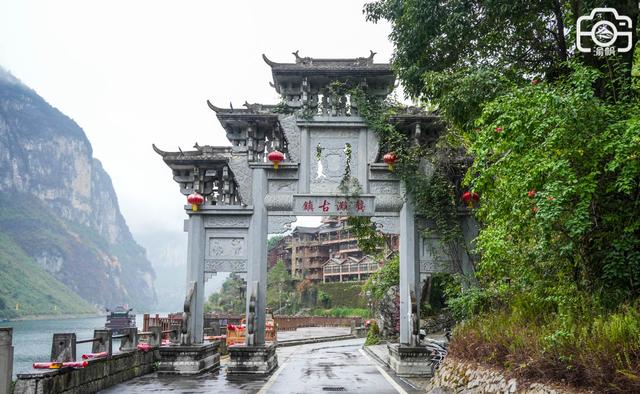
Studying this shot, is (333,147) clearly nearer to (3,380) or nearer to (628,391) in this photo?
(3,380)

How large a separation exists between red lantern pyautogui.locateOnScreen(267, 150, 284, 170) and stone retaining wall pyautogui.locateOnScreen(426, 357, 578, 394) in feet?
19.1

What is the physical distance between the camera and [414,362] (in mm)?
11422

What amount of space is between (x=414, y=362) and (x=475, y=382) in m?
4.59

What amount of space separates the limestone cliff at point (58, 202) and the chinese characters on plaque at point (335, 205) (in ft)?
411

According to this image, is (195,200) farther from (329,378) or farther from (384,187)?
(329,378)

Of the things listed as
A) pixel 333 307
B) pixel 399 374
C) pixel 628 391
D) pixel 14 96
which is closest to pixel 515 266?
pixel 628 391

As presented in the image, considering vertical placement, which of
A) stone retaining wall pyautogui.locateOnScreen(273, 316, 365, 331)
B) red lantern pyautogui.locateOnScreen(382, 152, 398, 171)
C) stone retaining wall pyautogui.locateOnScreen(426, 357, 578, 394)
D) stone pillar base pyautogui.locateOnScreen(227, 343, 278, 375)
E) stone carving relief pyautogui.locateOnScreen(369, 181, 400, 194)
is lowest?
stone retaining wall pyautogui.locateOnScreen(273, 316, 365, 331)

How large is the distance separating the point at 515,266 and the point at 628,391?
372 centimetres

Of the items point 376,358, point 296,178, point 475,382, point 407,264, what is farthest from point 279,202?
point 376,358

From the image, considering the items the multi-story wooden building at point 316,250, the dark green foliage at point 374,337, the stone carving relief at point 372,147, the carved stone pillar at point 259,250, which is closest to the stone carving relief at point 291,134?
the carved stone pillar at point 259,250

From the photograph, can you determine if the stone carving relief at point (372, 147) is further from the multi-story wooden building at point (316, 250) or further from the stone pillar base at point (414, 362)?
the multi-story wooden building at point (316, 250)

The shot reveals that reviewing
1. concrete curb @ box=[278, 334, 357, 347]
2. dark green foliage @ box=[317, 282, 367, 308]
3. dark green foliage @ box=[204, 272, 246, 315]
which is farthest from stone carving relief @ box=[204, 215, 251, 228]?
dark green foliage @ box=[204, 272, 246, 315]

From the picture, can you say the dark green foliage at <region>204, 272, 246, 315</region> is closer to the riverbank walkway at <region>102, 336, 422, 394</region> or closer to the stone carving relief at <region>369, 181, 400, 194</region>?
the riverbank walkway at <region>102, 336, 422, 394</region>

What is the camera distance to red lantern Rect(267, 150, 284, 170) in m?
12.3
